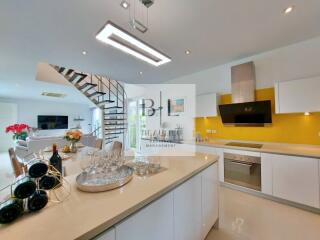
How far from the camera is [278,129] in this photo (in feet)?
9.89

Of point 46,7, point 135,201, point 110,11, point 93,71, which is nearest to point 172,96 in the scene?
point 93,71

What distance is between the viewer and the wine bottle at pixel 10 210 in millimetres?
751

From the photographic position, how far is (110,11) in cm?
191

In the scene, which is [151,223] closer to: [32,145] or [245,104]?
[245,104]

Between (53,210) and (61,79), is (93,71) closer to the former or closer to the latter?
(61,79)

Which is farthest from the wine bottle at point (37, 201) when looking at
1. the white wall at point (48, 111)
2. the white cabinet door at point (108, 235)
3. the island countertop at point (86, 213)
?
the white wall at point (48, 111)

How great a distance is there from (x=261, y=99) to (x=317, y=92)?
2.86ft

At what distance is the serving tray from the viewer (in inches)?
43.8

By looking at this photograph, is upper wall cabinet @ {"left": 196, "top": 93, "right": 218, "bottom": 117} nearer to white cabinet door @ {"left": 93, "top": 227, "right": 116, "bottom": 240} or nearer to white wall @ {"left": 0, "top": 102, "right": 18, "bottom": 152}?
white cabinet door @ {"left": 93, "top": 227, "right": 116, "bottom": 240}

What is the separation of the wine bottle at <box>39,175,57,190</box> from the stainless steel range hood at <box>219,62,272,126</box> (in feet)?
10.8

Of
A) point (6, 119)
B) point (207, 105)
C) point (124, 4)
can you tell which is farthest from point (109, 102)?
point (6, 119)

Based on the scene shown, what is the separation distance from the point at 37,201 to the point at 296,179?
3.18 metres

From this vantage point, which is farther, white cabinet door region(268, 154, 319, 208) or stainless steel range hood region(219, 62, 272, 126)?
stainless steel range hood region(219, 62, 272, 126)

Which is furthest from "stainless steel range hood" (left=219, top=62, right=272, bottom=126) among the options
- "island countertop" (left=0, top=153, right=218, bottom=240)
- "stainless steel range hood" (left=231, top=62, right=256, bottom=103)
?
"island countertop" (left=0, top=153, right=218, bottom=240)
